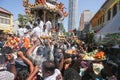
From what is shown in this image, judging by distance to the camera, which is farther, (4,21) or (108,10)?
(4,21)

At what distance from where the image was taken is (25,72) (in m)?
5.45

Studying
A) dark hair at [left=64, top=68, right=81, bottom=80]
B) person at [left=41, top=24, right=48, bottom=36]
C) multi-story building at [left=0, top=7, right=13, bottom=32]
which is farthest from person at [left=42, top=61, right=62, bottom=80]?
multi-story building at [left=0, top=7, right=13, bottom=32]

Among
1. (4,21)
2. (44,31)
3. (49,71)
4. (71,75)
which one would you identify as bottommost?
(71,75)

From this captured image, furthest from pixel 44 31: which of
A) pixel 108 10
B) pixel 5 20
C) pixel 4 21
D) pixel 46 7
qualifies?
pixel 5 20

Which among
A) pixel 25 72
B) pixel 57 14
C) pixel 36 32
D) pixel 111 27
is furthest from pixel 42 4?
pixel 25 72

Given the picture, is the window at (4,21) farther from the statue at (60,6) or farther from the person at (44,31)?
the person at (44,31)

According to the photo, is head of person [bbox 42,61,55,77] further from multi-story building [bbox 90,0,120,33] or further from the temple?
multi-story building [bbox 90,0,120,33]

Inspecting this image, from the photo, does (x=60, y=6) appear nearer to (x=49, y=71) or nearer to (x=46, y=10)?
(x=46, y=10)

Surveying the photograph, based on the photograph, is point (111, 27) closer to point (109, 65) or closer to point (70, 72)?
point (109, 65)

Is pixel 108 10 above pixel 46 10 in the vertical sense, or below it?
above

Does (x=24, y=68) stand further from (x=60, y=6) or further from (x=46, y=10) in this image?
(x=60, y=6)

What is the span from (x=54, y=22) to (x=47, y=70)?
14.2 meters

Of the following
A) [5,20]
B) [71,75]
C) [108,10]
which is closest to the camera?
[71,75]

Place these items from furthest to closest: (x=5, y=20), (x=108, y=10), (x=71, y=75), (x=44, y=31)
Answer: (x=5, y=20), (x=108, y=10), (x=44, y=31), (x=71, y=75)
